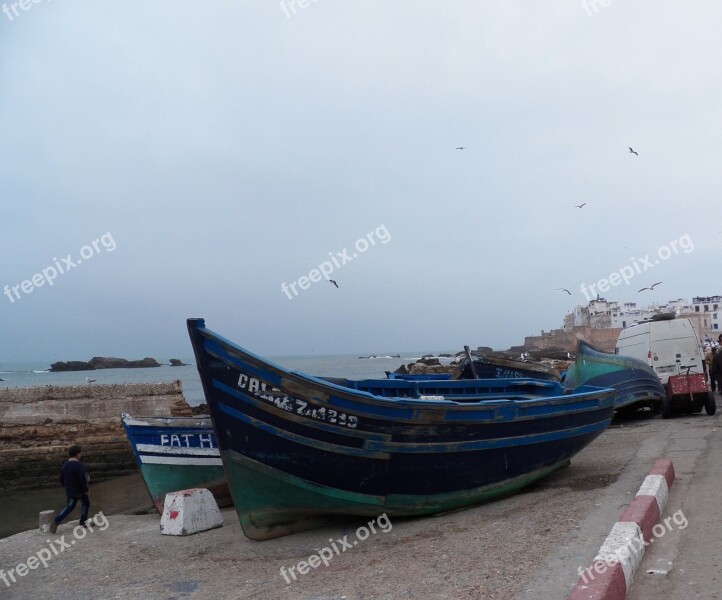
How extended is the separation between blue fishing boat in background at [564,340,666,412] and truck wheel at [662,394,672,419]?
83 millimetres

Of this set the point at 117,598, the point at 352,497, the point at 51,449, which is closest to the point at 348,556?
the point at 352,497

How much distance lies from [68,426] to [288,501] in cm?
1559

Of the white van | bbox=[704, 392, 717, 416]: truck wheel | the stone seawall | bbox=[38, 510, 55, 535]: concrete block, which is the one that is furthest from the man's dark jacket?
the white van

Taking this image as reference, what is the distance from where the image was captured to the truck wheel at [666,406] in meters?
14.5

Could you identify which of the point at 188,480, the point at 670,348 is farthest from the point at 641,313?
the point at 188,480

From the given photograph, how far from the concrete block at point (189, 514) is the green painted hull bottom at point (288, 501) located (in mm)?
1602

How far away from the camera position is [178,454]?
1015cm

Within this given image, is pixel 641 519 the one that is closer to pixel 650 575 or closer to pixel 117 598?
pixel 650 575

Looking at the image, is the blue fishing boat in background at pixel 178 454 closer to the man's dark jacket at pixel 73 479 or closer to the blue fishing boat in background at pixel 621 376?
the man's dark jacket at pixel 73 479

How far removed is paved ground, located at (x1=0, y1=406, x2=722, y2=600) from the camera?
4.62 meters

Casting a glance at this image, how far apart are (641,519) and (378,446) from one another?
8.70ft

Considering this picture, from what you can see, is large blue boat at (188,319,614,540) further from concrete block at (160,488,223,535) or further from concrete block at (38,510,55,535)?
concrete block at (38,510,55,535)

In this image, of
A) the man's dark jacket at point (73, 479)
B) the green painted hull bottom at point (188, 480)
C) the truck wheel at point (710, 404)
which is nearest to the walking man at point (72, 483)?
the man's dark jacket at point (73, 479)

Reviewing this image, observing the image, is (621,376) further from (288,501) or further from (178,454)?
(288,501)
